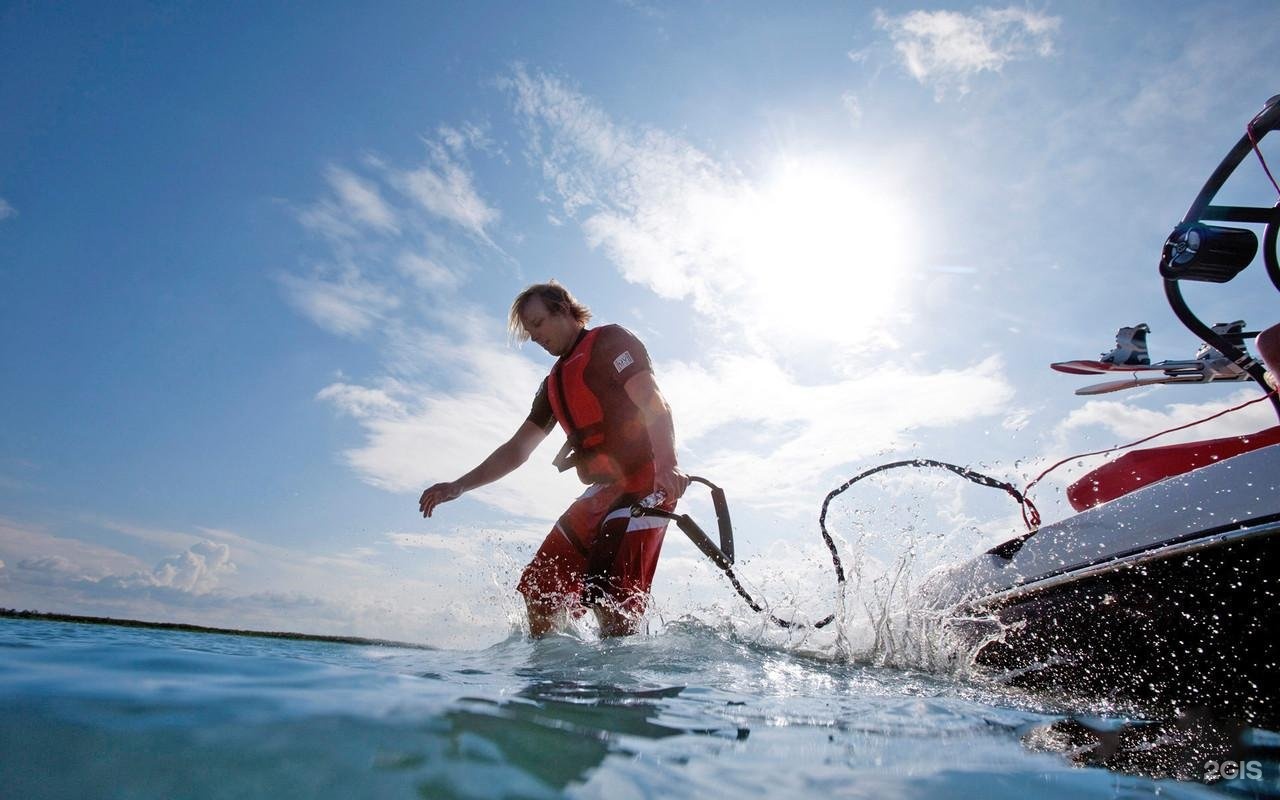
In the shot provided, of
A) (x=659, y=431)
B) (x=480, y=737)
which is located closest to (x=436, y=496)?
(x=659, y=431)

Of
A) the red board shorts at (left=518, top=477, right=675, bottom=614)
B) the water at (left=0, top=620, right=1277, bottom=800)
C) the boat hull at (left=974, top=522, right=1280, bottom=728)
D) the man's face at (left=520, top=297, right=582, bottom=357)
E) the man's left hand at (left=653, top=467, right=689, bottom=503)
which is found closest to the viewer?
the water at (left=0, top=620, right=1277, bottom=800)

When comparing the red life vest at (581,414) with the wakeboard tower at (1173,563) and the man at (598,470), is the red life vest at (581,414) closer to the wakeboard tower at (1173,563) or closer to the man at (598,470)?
the man at (598,470)

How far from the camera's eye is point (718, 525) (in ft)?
12.3

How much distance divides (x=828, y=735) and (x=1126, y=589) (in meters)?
1.67

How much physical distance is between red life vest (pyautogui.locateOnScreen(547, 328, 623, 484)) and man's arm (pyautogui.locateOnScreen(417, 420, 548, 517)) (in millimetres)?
398

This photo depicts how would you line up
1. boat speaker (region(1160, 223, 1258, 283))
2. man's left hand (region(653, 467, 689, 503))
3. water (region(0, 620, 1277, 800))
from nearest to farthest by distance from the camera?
water (region(0, 620, 1277, 800)) < boat speaker (region(1160, 223, 1258, 283)) < man's left hand (region(653, 467, 689, 503))

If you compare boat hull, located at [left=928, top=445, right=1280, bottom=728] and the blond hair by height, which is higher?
the blond hair

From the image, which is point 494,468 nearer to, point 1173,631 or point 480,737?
point 480,737

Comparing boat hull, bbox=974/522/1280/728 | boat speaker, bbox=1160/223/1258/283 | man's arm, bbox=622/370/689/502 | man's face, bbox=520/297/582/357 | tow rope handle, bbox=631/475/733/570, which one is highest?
man's face, bbox=520/297/582/357

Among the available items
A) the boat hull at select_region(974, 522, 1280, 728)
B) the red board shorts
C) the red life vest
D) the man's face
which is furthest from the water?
the man's face

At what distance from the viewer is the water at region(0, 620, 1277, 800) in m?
0.87

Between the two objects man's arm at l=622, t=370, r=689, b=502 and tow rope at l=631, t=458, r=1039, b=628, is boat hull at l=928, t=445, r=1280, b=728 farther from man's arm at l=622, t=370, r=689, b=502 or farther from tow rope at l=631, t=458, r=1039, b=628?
man's arm at l=622, t=370, r=689, b=502

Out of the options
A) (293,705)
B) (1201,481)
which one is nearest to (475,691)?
(293,705)

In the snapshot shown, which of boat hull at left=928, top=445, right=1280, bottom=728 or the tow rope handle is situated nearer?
boat hull at left=928, top=445, right=1280, bottom=728
